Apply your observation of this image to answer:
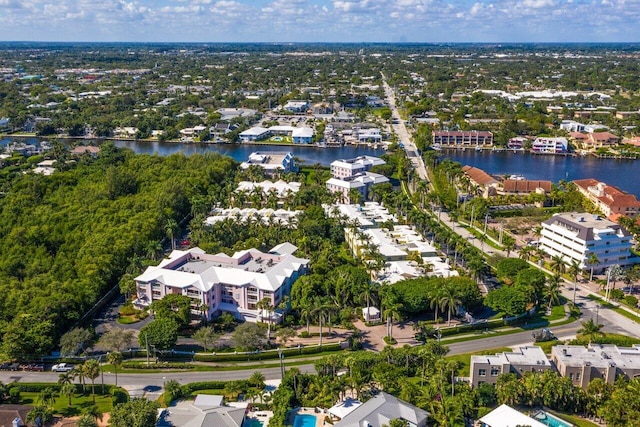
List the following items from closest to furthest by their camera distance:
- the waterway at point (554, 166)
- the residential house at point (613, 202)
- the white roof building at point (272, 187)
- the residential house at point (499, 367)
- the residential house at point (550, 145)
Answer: the residential house at point (499, 367), the residential house at point (613, 202), the white roof building at point (272, 187), the waterway at point (554, 166), the residential house at point (550, 145)

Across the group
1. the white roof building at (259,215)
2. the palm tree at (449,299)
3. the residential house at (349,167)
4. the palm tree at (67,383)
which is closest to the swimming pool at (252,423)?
the palm tree at (67,383)

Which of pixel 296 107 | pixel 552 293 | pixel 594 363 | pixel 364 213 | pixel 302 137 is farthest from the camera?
pixel 296 107

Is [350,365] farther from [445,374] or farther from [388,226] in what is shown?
[388,226]

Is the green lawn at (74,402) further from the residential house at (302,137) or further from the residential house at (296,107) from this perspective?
the residential house at (296,107)

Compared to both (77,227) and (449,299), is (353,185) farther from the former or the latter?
(449,299)

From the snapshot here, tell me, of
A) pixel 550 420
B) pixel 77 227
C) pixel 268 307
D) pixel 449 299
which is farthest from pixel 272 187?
pixel 550 420

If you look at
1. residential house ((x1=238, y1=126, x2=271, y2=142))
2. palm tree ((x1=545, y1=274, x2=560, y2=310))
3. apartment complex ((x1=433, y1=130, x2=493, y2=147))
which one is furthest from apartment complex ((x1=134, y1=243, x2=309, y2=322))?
apartment complex ((x1=433, y1=130, x2=493, y2=147))

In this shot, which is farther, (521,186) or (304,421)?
(521,186)
